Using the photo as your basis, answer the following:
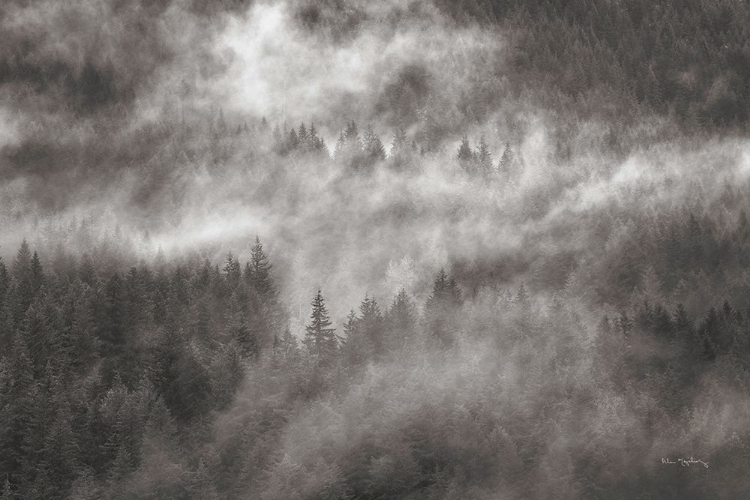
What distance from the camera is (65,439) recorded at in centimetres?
8406

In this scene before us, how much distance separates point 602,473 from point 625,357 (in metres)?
26.5

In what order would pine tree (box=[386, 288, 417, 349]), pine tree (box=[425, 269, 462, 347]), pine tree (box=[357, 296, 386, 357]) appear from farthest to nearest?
pine tree (box=[425, 269, 462, 347])
pine tree (box=[386, 288, 417, 349])
pine tree (box=[357, 296, 386, 357])

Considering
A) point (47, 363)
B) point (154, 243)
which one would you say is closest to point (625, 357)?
point (47, 363)

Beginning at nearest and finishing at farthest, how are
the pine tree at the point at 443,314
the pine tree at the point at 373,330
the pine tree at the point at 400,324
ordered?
the pine tree at the point at 373,330, the pine tree at the point at 400,324, the pine tree at the point at 443,314

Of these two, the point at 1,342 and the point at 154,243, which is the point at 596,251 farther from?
the point at 1,342
